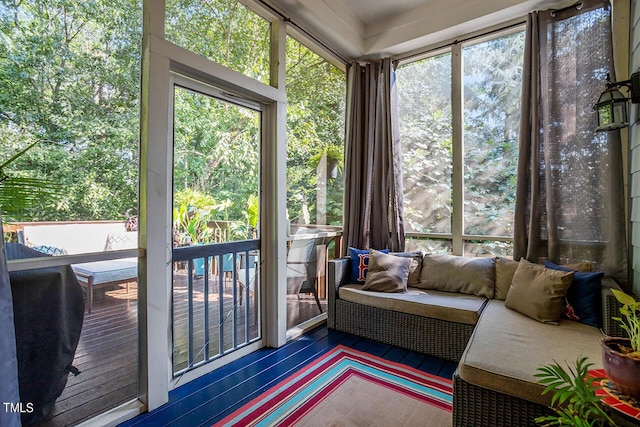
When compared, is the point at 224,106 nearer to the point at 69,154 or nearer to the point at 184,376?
the point at 69,154

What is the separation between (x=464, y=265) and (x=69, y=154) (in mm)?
3015

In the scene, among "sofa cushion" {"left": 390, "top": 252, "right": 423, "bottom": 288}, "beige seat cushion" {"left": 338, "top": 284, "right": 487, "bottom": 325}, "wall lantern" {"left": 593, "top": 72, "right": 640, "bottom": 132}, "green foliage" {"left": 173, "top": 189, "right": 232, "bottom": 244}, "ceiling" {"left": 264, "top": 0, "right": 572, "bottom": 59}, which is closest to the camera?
"wall lantern" {"left": 593, "top": 72, "right": 640, "bottom": 132}

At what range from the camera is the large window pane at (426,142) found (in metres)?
3.23

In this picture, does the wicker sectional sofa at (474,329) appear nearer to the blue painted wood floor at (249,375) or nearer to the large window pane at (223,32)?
the blue painted wood floor at (249,375)

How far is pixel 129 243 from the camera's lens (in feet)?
6.04

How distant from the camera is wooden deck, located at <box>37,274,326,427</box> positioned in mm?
1660

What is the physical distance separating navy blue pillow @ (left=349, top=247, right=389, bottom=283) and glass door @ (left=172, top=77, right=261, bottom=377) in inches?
40.0

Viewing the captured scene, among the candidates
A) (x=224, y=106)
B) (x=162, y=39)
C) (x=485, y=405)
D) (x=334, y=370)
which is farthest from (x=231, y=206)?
(x=485, y=405)

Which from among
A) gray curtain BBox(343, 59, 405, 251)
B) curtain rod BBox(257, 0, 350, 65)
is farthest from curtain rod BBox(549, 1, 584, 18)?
curtain rod BBox(257, 0, 350, 65)

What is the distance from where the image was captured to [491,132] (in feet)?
9.70

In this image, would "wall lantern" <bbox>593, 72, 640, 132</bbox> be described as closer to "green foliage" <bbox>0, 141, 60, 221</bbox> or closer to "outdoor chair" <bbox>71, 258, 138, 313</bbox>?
"outdoor chair" <bbox>71, 258, 138, 313</bbox>

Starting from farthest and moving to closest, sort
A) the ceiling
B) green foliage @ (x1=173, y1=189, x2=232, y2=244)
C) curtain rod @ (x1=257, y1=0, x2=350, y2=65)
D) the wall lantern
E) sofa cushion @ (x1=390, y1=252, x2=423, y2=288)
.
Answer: sofa cushion @ (x1=390, y1=252, x2=423, y2=288) < the ceiling < curtain rod @ (x1=257, y1=0, x2=350, y2=65) < green foliage @ (x1=173, y1=189, x2=232, y2=244) < the wall lantern

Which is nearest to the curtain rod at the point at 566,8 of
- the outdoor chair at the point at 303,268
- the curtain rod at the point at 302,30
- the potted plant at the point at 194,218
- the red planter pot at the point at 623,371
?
the curtain rod at the point at 302,30

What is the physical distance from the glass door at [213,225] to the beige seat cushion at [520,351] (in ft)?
5.75
